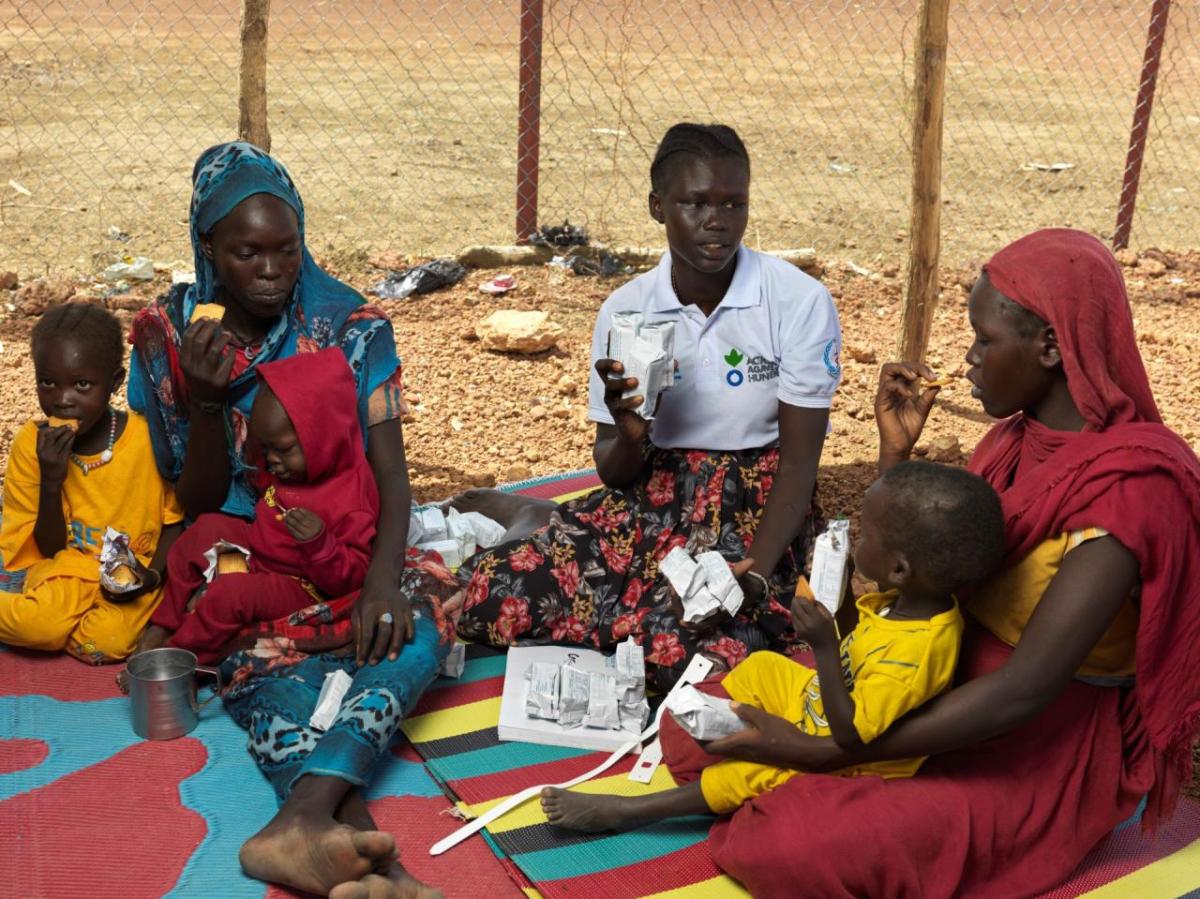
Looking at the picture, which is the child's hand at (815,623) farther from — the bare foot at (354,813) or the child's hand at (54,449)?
the child's hand at (54,449)

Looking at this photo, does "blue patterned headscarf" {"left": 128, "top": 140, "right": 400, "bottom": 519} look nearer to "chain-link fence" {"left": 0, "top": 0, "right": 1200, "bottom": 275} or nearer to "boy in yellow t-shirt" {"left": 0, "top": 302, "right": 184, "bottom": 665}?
"boy in yellow t-shirt" {"left": 0, "top": 302, "right": 184, "bottom": 665}

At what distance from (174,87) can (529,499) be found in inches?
296

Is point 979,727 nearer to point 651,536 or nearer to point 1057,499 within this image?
point 1057,499

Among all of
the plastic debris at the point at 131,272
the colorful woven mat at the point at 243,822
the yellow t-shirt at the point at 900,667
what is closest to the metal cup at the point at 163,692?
the colorful woven mat at the point at 243,822

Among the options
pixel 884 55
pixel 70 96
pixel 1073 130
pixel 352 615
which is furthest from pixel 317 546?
pixel 884 55

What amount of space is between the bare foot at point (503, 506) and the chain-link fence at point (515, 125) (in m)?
2.53

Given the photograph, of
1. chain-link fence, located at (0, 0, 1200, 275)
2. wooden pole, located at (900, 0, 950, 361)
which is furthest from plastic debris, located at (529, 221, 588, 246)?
wooden pole, located at (900, 0, 950, 361)

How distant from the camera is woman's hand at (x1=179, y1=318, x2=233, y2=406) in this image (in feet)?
10.7

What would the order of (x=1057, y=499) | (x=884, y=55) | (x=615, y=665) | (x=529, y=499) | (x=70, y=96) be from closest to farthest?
(x=1057, y=499)
(x=615, y=665)
(x=529, y=499)
(x=70, y=96)
(x=884, y=55)

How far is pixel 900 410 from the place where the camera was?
3.00 m

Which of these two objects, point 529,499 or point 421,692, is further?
point 529,499

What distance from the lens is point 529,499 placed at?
174 inches

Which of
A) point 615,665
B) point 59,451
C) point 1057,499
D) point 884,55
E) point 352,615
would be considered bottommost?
point 615,665

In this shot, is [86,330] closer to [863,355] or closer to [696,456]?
[696,456]
